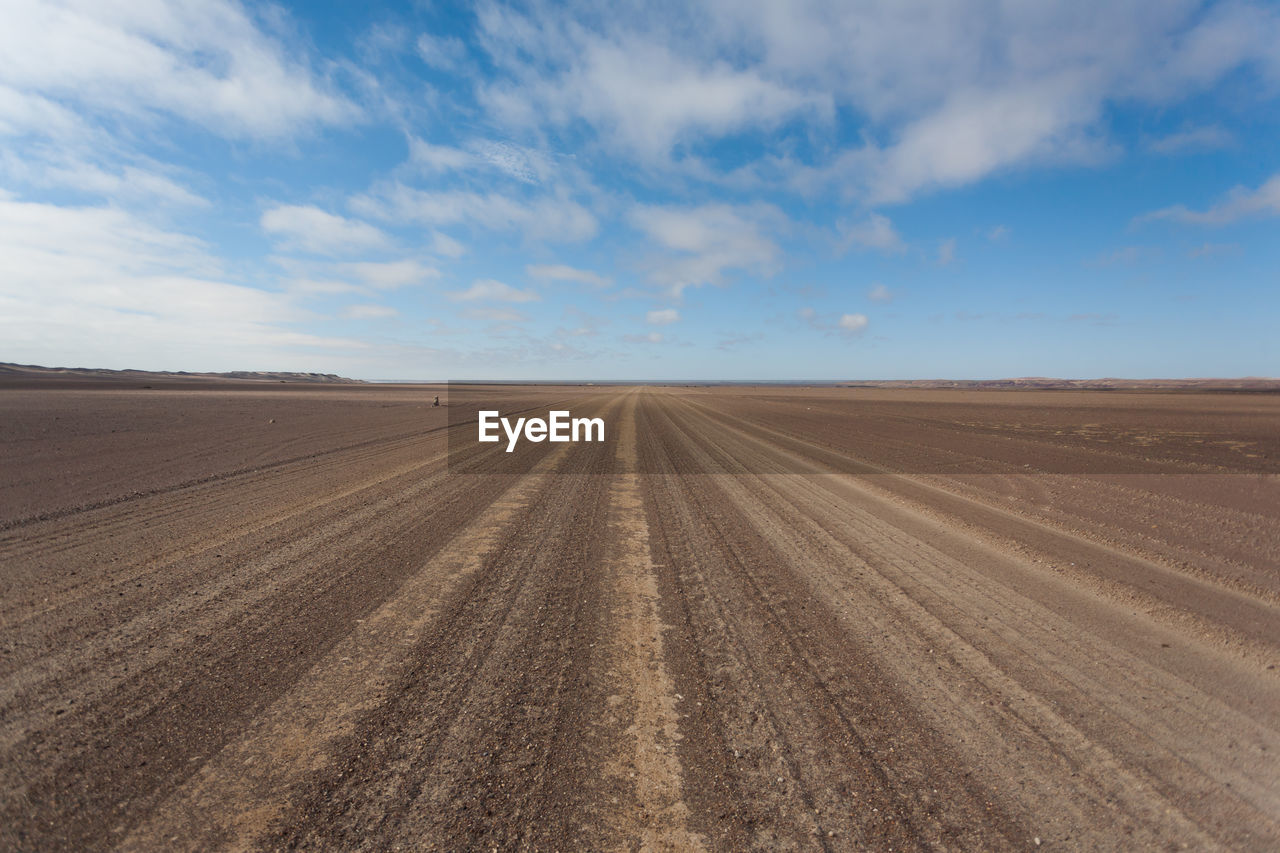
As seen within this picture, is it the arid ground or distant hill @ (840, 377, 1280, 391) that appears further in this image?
distant hill @ (840, 377, 1280, 391)

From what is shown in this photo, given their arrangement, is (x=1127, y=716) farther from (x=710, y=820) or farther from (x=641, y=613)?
(x=641, y=613)

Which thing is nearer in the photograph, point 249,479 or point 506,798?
point 506,798

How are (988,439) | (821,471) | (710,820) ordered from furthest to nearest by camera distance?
(988,439)
(821,471)
(710,820)

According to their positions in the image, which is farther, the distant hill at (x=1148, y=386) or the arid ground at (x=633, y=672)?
the distant hill at (x=1148, y=386)

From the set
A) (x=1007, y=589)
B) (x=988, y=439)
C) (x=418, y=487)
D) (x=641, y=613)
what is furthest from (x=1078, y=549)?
(x=988, y=439)

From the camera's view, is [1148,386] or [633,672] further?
[1148,386]

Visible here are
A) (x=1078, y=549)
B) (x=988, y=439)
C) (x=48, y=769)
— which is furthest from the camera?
(x=988, y=439)
